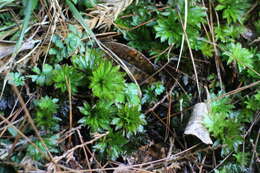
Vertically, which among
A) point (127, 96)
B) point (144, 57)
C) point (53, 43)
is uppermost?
point (53, 43)

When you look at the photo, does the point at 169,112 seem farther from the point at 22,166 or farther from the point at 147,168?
the point at 22,166

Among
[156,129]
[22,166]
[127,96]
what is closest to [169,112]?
[156,129]

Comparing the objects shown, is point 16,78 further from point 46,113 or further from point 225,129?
Answer: point 225,129

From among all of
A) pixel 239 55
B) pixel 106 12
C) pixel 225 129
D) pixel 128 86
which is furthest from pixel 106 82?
pixel 239 55

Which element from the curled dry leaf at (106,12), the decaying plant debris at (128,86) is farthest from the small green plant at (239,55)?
the curled dry leaf at (106,12)

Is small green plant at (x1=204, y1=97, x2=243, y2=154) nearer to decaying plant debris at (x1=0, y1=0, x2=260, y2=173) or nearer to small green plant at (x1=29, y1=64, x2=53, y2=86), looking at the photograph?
decaying plant debris at (x1=0, y1=0, x2=260, y2=173)

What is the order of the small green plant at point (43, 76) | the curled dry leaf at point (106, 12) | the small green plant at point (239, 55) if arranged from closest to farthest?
the small green plant at point (43, 76), the curled dry leaf at point (106, 12), the small green plant at point (239, 55)

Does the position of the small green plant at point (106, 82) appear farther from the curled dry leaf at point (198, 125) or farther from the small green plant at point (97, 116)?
the curled dry leaf at point (198, 125)
